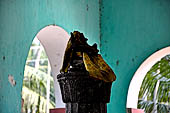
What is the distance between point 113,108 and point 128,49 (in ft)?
2.23

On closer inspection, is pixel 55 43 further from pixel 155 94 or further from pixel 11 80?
pixel 155 94

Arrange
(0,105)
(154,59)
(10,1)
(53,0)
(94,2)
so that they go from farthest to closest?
(94,2) → (154,59) → (53,0) → (10,1) → (0,105)

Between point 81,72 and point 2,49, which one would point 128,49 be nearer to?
point 2,49

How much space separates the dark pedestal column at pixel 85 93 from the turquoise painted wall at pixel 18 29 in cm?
70

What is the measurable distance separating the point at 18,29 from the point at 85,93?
102 centimetres

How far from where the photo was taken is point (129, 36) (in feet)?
12.1

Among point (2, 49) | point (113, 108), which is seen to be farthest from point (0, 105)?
point (113, 108)

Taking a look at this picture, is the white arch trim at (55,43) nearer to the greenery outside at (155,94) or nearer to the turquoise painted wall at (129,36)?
the turquoise painted wall at (129,36)

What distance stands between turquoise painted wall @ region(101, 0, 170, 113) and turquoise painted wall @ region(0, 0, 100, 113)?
26.3 inches

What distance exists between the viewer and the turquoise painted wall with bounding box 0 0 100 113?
2363 millimetres

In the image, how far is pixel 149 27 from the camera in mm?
3605

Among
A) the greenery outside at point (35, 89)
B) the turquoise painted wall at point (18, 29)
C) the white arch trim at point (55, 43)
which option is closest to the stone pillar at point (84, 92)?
the turquoise painted wall at point (18, 29)

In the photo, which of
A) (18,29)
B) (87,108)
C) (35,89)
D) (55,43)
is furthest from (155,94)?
(87,108)

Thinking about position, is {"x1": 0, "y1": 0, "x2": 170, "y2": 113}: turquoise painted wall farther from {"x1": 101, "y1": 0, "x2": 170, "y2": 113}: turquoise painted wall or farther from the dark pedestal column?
the dark pedestal column
